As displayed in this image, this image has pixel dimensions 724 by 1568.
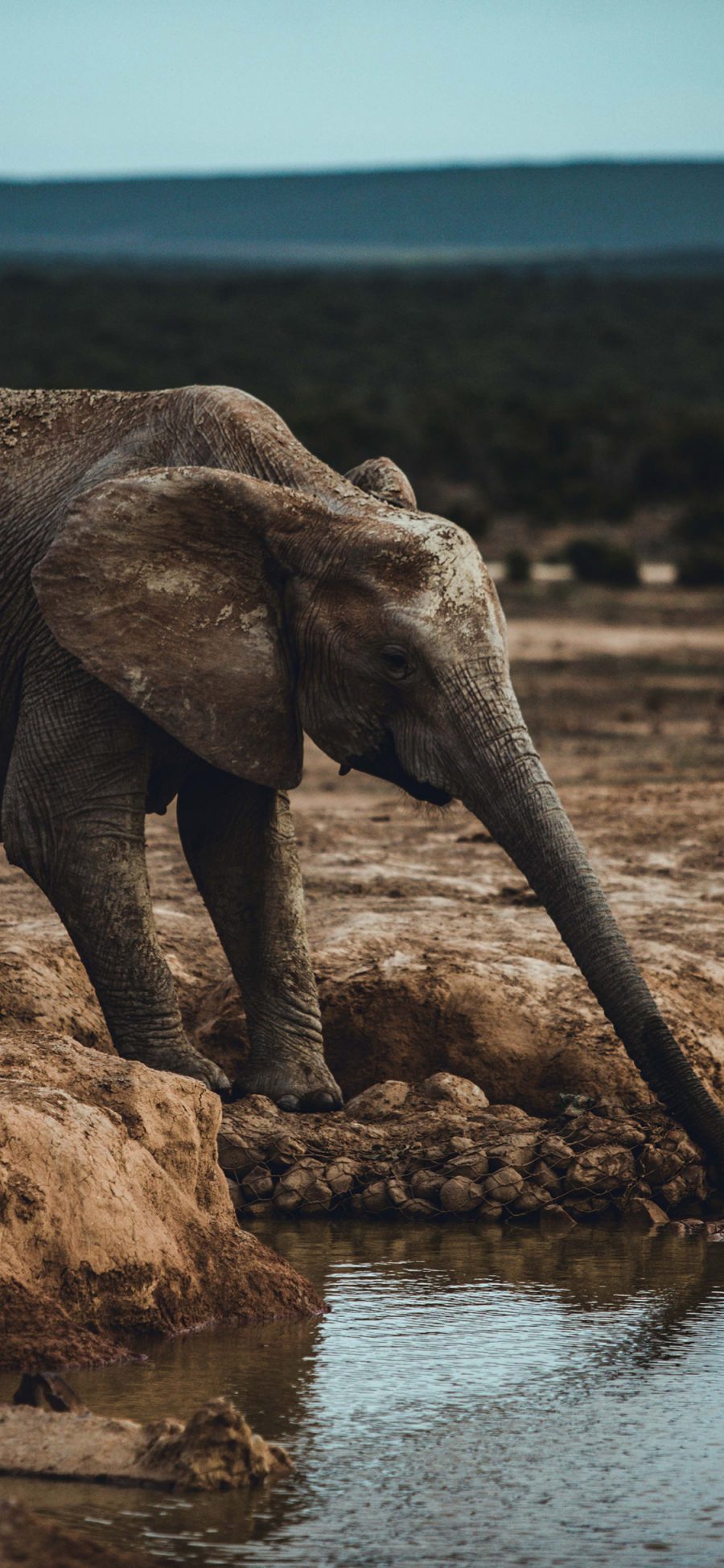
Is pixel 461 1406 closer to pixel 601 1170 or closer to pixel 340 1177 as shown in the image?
pixel 340 1177

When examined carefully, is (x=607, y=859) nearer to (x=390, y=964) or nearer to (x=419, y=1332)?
(x=390, y=964)

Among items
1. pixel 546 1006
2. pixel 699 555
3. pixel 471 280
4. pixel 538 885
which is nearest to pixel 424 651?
pixel 538 885

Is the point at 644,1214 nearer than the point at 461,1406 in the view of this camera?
No

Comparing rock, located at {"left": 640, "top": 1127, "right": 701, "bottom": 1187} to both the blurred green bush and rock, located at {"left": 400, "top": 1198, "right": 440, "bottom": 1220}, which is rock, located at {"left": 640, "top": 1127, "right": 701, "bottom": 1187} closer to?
rock, located at {"left": 400, "top": 1198, "right": 440, "bottom": 1220}

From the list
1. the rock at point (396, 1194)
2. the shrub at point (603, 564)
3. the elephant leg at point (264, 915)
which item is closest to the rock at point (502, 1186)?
the rock at point (396, 1194)

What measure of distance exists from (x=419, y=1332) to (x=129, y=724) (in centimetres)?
206

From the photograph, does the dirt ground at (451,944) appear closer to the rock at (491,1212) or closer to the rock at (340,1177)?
the rock at (491,1212)

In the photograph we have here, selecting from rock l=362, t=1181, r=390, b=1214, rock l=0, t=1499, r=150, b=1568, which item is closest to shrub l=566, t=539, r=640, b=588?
rock l=362, t=1181, r=390, b=1214

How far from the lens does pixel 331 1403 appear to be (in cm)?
462

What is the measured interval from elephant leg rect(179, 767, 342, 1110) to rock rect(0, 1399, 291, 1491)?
283 centimetres

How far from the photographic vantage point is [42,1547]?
3.36m

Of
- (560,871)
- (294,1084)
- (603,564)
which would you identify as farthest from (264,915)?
(603,564)

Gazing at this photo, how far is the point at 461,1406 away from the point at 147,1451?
81 centimetres

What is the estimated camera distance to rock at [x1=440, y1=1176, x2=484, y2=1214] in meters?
6.34
